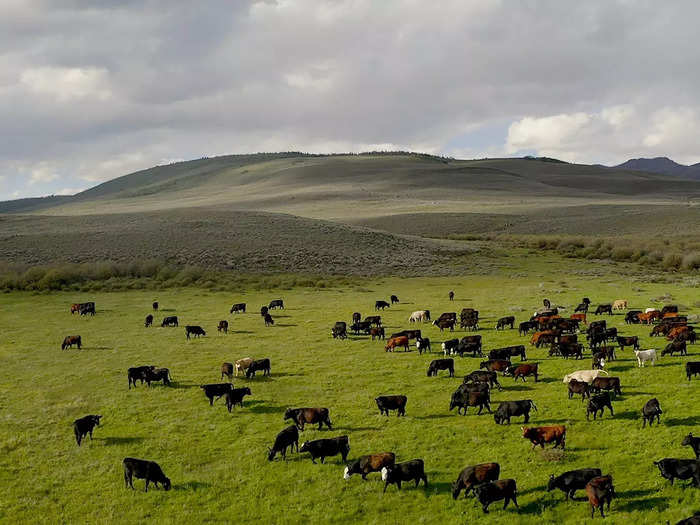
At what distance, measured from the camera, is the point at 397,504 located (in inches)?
530

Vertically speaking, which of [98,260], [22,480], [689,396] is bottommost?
[22,480]

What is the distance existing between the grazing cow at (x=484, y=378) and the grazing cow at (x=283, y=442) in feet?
25.2

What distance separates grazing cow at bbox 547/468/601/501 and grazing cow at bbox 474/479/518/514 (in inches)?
40.0

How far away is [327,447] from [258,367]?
9638mm

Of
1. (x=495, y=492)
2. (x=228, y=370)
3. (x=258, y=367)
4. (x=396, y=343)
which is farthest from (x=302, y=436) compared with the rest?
(x=396, y=343)

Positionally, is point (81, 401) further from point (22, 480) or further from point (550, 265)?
point (550, 265)

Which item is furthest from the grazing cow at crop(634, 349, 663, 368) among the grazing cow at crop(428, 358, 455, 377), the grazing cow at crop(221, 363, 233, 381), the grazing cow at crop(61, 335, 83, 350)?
the grazing cow at crop(61, 335, 83, 350)

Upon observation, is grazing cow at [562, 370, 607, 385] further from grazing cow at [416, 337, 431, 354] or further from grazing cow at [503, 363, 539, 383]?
grazing cow at [416, 337, 431, 354]

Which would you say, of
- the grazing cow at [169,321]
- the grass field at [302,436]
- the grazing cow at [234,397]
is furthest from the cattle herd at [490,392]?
the grazing cow at [169,321]

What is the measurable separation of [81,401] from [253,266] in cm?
4363

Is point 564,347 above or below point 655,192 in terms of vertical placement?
below

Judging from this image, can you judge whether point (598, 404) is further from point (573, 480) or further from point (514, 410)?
point (573, 480)

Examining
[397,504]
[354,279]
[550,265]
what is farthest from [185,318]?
[550,265]

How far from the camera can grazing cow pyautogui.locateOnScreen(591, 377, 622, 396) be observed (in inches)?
749
